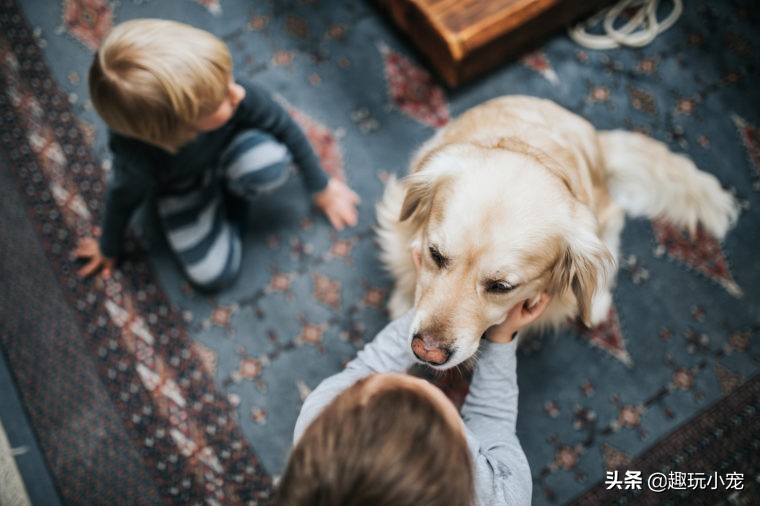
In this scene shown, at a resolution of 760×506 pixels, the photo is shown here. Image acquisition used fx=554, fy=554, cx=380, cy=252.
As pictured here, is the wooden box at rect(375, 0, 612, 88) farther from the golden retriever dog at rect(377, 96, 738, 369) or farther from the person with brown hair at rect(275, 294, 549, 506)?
the person with brown hair at rect(275, 294, 549, 506)

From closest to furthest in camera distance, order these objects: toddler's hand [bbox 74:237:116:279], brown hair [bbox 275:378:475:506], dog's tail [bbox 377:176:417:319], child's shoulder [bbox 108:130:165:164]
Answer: brown hair [bbox 275:378:475:506] → child's shoulder [bbox 108:130:165:164] → dog's tail [bbox 377:176:417:319] → toddler's hand [bbox 74:237:116:279]

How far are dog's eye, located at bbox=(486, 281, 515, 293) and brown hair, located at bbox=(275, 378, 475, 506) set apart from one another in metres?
0.30

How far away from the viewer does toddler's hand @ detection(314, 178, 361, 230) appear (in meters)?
1.78

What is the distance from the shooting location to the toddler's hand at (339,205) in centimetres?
178

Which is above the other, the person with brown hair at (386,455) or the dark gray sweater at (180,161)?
the dark gray sweater at (180,161)

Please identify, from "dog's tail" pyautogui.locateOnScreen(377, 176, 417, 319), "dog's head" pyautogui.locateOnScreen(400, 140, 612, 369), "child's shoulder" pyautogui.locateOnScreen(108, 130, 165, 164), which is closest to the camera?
"dog's head" pyautogui.locateOnScreen(400, 140, 612, 369)

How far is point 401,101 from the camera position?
1.91m

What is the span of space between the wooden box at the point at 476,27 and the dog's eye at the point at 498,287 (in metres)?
0.90

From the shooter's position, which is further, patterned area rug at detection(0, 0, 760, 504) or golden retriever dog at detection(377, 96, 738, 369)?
patterned area rug at detection(0, 0, 760, 504)

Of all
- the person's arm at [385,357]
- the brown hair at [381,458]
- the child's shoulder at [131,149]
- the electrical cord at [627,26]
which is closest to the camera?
the brown hair at [381,458]

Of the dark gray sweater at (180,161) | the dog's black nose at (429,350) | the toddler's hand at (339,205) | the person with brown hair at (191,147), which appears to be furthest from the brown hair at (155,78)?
the dog's black nose at (429,350)

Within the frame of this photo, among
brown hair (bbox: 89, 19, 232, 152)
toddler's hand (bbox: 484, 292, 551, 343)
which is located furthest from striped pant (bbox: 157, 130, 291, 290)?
toddler's hand (bbox: 484, 292, 551, 343)

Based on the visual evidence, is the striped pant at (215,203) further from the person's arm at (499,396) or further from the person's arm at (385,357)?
the person's arm at (499,396)

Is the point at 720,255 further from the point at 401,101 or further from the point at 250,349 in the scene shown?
the point at 250,349
